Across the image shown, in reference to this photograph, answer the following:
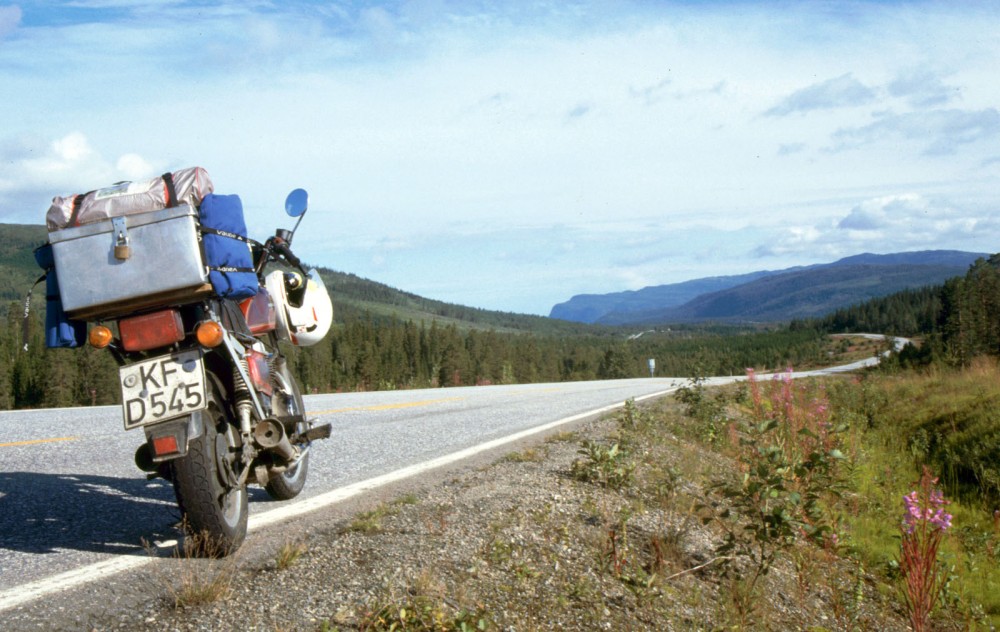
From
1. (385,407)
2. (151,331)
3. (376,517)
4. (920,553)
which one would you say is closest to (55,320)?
(151,331)

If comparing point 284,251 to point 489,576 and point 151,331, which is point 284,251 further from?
point 489,576

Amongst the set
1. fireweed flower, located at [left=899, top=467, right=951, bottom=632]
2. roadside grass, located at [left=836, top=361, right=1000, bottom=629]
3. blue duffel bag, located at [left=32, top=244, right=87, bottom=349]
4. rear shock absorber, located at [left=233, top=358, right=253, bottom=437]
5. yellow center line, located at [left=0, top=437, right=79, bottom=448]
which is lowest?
roadside grass, located at [left=836, top=361, right=1000, bottom=629]

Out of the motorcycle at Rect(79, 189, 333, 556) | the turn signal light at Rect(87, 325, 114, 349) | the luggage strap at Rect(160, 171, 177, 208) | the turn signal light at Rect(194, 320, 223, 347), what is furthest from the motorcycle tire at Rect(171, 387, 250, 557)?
the luggage strap at Rect(160, 171, 177, 208)

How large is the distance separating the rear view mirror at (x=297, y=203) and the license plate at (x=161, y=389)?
1405mm

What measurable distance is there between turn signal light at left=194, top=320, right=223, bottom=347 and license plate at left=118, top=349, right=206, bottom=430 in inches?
4.2

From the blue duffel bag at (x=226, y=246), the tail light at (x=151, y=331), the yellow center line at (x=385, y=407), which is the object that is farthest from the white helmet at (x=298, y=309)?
the yellow center line at (x=385, y=407)

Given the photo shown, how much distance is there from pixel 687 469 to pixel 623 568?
2716 mm

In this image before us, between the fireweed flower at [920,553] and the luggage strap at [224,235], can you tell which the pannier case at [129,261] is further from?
the fireweed flower at [920,553]

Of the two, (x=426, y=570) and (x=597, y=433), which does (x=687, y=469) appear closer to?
(x=597, y=433)

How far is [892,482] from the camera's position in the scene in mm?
9445

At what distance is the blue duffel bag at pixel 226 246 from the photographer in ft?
11.7

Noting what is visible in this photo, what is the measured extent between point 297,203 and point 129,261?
4.56 feet

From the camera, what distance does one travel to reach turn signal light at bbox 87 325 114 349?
3600 mm

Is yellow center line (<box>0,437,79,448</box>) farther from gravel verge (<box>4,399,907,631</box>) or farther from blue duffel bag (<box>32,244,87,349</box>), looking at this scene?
blue duffel bag (<box>32,244,87,349</box>)
